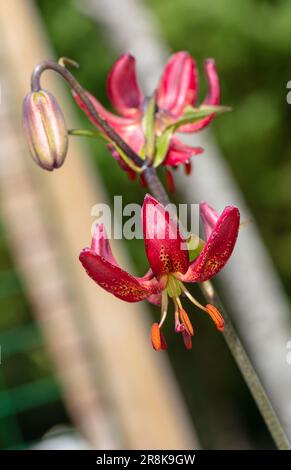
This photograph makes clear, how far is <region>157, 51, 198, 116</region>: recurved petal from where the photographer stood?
68 centimetres

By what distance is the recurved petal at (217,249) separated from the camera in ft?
1.69

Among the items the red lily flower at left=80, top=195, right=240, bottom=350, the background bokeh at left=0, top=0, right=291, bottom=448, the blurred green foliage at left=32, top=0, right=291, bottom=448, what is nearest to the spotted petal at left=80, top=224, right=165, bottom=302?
the red lily flower at left=80, top=195, right=240, bottom=350

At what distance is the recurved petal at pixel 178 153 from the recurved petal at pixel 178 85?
0.14 ft

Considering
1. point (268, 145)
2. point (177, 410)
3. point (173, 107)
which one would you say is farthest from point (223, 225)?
point (268, 145)

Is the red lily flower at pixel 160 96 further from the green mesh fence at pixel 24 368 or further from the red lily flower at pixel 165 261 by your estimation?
the green mesh fence at pixel 24 368

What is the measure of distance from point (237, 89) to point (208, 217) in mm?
3230

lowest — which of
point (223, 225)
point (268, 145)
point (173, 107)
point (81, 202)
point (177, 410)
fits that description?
point (177, 410)

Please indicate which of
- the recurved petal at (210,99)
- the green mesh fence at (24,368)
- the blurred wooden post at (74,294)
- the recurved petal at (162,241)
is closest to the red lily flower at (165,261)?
the recurved petal at (162,241)

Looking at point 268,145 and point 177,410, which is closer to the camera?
point 177,410

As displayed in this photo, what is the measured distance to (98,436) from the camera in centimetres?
205

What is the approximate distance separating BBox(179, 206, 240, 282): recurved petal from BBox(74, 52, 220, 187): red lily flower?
0.11 m

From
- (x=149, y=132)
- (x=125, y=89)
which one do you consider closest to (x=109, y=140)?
(x=149, y=132)

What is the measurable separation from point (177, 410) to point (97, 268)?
1.50 metres
